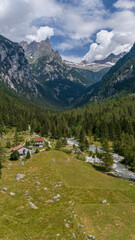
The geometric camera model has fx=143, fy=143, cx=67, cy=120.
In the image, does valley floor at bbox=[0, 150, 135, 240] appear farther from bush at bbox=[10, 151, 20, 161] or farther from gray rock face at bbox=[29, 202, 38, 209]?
bush at bbox=[10, 151, 20, 161]

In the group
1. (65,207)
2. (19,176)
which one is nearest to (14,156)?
(19,176)

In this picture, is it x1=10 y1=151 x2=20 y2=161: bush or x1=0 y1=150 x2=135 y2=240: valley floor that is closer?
x1=0 y1=150 x2=135 y2=240: valley floor

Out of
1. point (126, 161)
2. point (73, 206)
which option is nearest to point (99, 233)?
point (73, 206)

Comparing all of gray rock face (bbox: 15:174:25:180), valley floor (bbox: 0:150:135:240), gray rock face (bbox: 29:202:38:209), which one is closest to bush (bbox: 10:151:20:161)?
valley floor (bbox: 0:150:135:240)

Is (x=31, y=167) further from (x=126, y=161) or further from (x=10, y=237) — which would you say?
(x=126, y=161)

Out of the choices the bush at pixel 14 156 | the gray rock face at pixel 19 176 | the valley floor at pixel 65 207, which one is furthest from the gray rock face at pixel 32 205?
the bush at pixel 14 156

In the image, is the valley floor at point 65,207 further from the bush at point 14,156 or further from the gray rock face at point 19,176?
the bush at point 14,156

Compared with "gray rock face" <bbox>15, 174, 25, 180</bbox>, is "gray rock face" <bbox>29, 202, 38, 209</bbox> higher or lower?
higher

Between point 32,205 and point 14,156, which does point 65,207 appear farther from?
point 14,156
